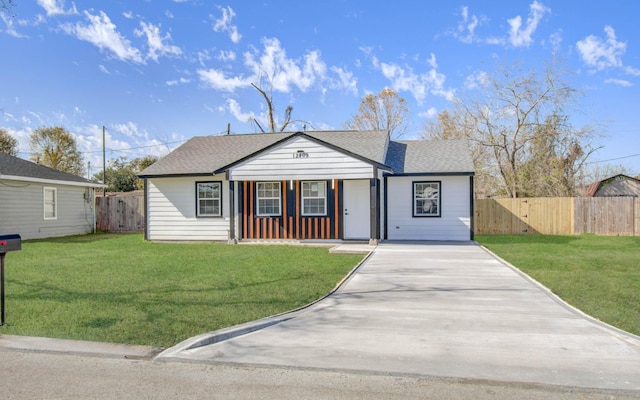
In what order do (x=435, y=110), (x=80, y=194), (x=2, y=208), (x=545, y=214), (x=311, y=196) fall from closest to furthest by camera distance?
(x=311, y=196) < (x=2, y=208) < (x=545, y=214) < (x=80, y=194) < (x=435, y=110)

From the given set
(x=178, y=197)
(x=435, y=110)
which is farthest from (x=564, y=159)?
(x=178, y=197)

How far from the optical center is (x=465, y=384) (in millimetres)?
3459

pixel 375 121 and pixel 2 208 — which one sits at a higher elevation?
pixel 375 121

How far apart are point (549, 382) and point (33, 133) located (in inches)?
1812

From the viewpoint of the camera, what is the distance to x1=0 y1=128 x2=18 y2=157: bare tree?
125 feet

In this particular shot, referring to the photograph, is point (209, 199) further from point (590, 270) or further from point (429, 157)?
point (590, 270)

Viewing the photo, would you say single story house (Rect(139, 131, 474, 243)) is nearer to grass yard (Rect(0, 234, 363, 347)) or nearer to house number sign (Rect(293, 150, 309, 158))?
house number sign (Rect(293, 150, 309, 158))

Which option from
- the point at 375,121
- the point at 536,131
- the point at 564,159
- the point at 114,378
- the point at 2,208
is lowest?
the point at 114,378

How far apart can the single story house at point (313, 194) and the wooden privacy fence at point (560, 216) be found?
3.84 meters

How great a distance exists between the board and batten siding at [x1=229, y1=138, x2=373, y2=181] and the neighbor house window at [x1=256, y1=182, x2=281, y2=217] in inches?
32.2

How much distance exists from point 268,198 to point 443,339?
11328 mm

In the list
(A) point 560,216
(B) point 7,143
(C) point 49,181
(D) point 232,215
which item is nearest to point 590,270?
(A) point 560,216

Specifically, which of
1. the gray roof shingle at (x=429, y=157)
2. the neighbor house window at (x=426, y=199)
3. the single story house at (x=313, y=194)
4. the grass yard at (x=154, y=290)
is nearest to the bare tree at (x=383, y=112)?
the gray roof shingle at (x=429, y=157)

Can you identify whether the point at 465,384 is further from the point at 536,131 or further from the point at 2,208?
the point at 536,131
